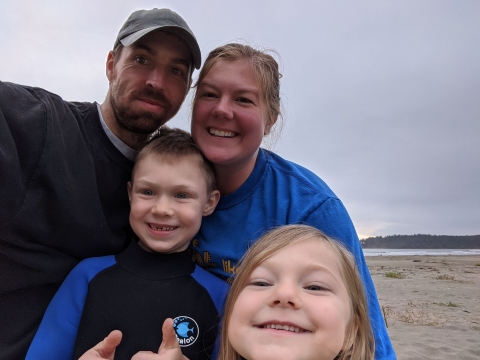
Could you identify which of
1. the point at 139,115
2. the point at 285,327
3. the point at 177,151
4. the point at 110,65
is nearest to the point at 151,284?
the point at 177,151

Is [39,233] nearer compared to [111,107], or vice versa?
[39,233]

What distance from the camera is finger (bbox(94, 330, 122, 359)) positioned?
1942mm

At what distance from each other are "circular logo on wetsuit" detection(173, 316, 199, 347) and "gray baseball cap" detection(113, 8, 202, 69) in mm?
1852

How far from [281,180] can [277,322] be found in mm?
1321

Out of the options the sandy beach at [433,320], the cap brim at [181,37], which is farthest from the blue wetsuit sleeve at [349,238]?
the sandy beach at [433,320]

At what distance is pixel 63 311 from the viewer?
226 centimetres

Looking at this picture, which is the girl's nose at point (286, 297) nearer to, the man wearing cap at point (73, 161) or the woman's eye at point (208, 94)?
the man wearing cap at point (73, 161)

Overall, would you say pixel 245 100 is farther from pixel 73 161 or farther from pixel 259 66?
pixel 73 161

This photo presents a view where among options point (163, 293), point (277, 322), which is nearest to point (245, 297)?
point (277, 322)

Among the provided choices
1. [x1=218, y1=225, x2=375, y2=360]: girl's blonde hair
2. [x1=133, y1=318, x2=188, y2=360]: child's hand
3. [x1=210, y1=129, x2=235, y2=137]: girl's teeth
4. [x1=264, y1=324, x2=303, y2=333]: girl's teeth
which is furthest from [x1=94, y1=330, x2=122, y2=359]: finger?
[x1=210, y1=129, x2=235, y2=137]: girl's teeth

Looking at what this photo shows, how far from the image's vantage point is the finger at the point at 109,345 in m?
1.94

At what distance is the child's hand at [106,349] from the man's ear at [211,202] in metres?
1.04

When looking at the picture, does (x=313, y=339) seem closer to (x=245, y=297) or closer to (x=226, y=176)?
(x=245, y=297)

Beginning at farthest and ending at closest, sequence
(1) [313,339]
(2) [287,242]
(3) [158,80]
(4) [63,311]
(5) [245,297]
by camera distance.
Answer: (3) [158,80], (4) [63,311], (2) [287,242], (5) [245,297], (1) [313,339]
